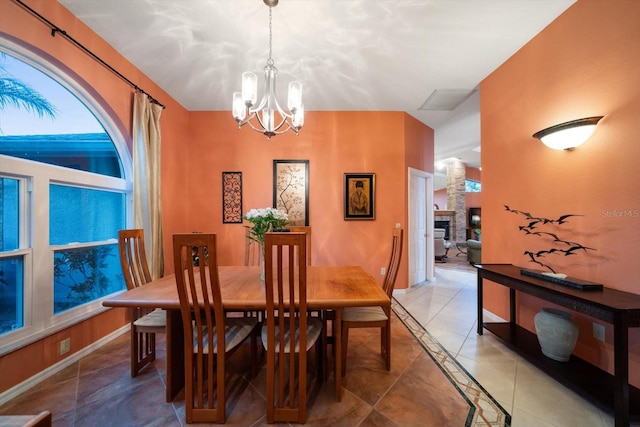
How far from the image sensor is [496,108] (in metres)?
2.65

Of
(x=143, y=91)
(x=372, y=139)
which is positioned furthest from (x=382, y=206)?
(x=143, y=91)

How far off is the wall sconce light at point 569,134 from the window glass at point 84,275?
4.15 meters

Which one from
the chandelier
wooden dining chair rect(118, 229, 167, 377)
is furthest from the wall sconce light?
wooden dining chair rect(118, 229, 167, 377)

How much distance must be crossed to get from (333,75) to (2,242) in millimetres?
3167

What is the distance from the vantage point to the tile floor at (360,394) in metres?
1.43

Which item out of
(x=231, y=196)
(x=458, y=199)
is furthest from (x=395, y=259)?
(x=458, y=199)

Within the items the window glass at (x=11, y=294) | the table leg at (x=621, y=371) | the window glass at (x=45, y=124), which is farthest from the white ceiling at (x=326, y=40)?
the table leg at (x=621, y=371)

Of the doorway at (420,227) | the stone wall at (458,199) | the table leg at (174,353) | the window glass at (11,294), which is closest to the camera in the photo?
the table leg at (174,353)

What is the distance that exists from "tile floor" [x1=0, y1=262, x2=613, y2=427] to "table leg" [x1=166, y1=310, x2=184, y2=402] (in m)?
0.09

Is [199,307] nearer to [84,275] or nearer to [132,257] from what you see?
[132,257]

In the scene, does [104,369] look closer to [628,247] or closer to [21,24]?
[21,24]

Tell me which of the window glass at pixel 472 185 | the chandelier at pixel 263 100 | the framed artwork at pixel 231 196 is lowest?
the framed artwork at pixel 231 196

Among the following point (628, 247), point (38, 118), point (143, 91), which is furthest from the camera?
point (143, 91)

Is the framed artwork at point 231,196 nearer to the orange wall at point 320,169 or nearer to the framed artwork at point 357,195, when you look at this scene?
the orange wall at point 320,169
